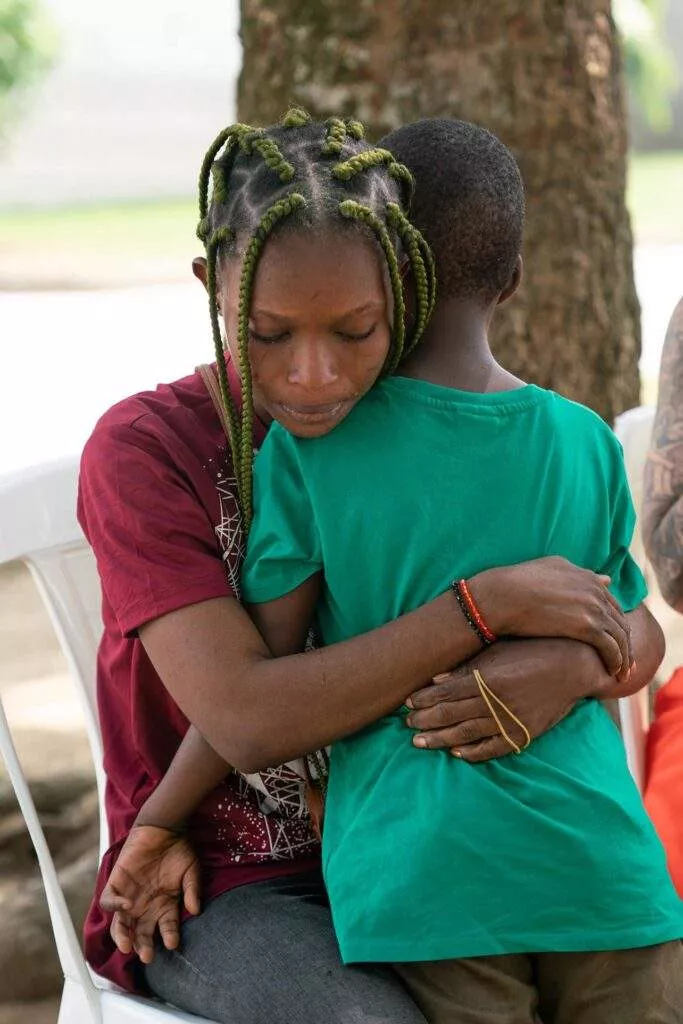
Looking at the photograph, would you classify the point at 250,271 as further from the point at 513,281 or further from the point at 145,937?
the point at 145,937

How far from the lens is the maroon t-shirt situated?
5.78 feet

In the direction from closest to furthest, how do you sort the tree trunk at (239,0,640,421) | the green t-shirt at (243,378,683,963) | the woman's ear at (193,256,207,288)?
1. the green t-shirt at (243,378,683,963)
2. the woman's ear at (193,256,207,288)
3. the tree trunk at (239,0,640,421)

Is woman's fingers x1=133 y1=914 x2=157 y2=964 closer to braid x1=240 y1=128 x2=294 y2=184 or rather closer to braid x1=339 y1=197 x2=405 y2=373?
braid x1=339 y1=197 x2=405 y2=373

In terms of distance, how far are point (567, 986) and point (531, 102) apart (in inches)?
87.8

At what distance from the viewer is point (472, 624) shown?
5.40 ft

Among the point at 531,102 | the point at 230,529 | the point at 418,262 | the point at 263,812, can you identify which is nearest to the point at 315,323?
the point at 418,262

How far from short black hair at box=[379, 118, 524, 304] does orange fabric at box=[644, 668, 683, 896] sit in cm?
98

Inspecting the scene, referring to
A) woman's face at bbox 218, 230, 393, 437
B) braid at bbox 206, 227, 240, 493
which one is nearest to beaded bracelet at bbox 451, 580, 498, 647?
woman's face at bbox 218, 230, 393, 437

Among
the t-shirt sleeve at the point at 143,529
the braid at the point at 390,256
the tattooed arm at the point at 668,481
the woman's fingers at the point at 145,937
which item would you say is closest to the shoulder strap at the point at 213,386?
the t-shirt sleeve at the point at 143,529

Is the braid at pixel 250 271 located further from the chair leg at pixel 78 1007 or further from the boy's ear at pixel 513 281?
the chair leg at pixel 78 1007

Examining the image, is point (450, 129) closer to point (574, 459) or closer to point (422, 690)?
point (574, 459)

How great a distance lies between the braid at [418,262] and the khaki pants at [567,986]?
76 cm

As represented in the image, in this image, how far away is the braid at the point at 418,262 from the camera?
65.6 inches

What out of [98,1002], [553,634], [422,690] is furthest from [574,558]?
[98,1002]
